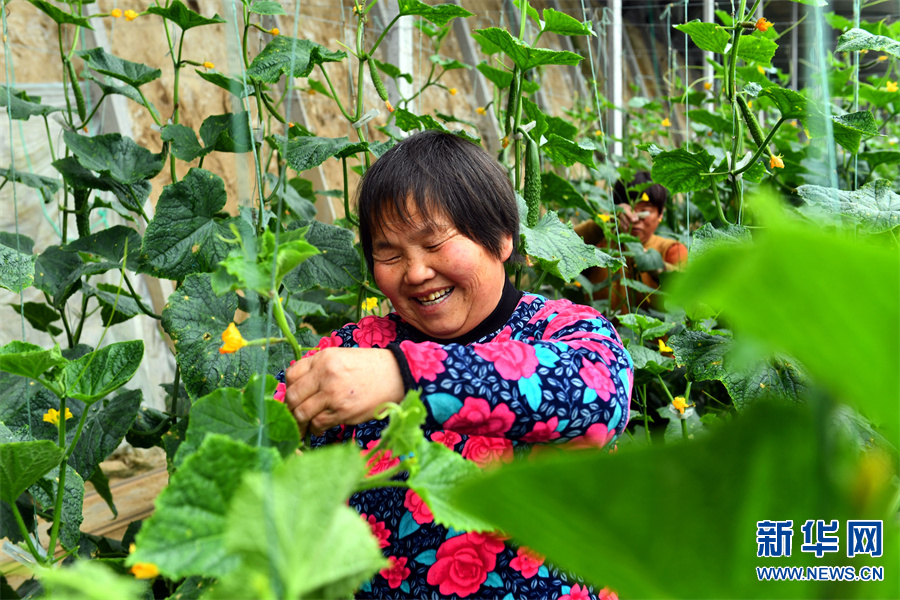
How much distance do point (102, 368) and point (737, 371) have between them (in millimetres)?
583

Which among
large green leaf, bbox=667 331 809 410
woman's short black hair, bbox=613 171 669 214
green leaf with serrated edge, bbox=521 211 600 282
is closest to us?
large green leaf, bbox=667 331 809 410

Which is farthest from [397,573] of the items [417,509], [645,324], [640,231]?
[640,231]

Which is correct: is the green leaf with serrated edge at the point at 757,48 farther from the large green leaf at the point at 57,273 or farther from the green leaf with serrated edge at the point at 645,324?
the large green leaf at the point at 57,273

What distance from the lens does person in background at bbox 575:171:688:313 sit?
5.03 feet

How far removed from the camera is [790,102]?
2.75 feet

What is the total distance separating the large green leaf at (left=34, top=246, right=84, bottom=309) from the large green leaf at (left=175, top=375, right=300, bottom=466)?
25.8 inches

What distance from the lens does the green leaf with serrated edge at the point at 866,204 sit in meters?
0.74

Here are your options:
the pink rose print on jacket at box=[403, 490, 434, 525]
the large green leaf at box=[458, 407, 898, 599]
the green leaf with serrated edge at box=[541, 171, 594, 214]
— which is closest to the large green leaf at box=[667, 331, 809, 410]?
the pink rose print on jacket at box=[403, 490, 434, 525]

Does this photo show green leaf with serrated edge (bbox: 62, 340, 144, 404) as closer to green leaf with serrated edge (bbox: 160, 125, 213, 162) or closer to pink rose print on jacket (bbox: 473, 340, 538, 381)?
pink rose print on jacket (bbox: 473, 340, 538, 381)

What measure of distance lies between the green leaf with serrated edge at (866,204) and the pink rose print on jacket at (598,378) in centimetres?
33

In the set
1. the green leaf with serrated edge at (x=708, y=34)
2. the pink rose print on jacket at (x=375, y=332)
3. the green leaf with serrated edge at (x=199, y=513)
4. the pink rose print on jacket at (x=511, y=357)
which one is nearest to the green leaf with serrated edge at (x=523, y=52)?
the green leaf with serrated edge at (x=708, y=34)

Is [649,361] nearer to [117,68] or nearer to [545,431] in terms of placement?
[545,431]

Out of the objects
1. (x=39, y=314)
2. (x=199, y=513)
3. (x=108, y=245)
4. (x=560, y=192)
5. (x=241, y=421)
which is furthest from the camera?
(x=560, y=192)

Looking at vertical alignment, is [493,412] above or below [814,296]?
below
